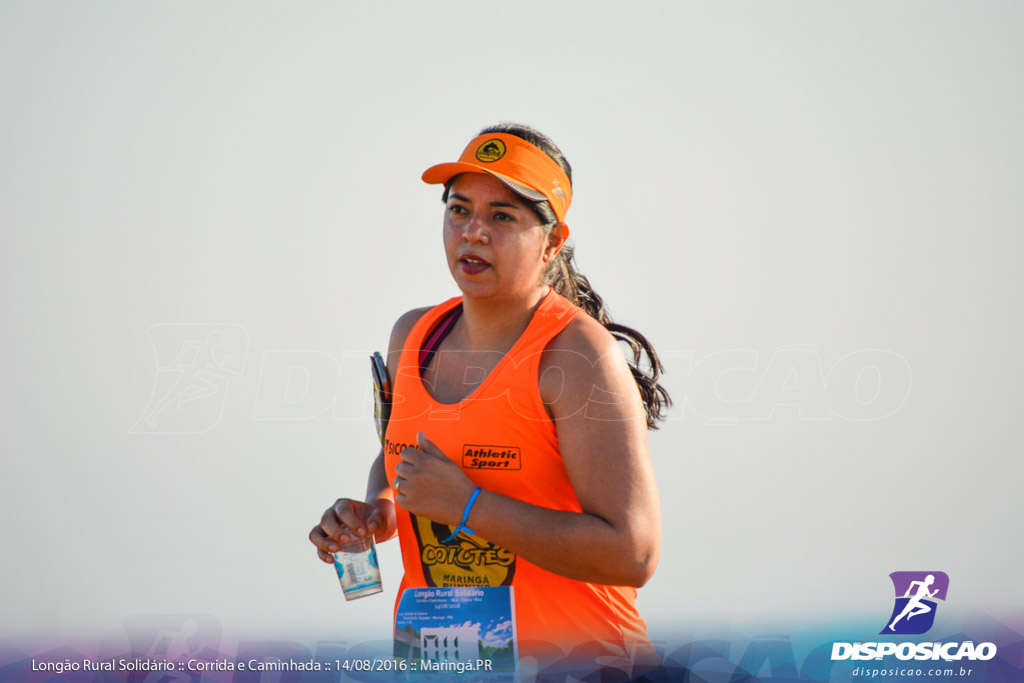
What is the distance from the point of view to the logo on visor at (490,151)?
8.93ft

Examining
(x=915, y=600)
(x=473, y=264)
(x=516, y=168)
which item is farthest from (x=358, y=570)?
(x=915, y=600)

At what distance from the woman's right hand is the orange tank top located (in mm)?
289

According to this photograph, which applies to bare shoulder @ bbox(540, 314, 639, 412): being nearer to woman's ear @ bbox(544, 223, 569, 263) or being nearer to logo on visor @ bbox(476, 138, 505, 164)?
woman's ear @ bbox(544, 223, 569, 263)

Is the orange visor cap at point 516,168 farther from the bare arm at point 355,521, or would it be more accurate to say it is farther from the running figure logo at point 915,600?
the running figure logo at point 915,600

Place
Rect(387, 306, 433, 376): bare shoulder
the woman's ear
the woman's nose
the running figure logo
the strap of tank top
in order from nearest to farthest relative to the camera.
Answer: the woman's nose, the woman's ear, the strap of tank top, Rect(387, 306, 433, 376): bare shoulder, the running figure logo

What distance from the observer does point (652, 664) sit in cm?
257

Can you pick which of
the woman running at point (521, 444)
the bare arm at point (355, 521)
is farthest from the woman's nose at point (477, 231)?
the bare arm at point (355, 521)

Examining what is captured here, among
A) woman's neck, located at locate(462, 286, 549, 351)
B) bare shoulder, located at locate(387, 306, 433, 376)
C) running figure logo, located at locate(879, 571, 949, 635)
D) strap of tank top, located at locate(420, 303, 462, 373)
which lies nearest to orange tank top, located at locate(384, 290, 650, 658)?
woman's neck, located at locate(462, 286, 549, 351)

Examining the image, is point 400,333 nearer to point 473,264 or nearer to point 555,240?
point 473,264

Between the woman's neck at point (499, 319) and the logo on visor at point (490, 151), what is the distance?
45 cm

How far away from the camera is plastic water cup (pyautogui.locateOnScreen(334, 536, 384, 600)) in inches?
108

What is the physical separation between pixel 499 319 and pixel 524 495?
0.59 metres

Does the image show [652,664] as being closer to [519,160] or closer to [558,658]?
[558,658]

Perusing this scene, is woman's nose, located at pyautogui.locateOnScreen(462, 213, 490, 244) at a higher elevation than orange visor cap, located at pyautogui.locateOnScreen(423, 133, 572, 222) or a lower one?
lower
